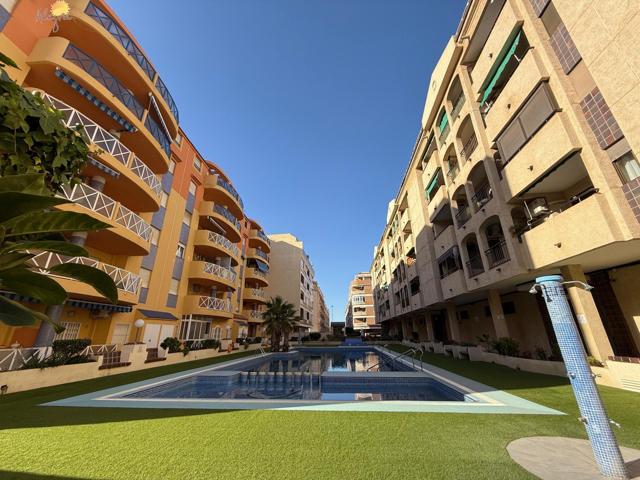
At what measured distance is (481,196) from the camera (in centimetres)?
1652

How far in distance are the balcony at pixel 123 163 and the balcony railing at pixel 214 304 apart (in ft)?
28.7

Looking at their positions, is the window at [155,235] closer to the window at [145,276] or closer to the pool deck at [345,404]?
the window at [145,276]

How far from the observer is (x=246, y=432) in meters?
5.66

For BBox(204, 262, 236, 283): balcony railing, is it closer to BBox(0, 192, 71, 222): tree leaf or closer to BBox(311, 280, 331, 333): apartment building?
BBox(0, 192, 71, 222): tree leaf

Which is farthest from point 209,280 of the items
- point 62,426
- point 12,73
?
point 62,426

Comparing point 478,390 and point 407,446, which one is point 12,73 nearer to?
point 407,446

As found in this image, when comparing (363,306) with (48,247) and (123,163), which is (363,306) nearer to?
(123,163)

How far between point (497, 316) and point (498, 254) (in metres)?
3.97

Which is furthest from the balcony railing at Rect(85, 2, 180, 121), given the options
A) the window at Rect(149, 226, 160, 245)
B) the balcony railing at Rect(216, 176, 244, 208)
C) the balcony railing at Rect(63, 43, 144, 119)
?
the balcony railing at Rect(216, 176, 244, 208)

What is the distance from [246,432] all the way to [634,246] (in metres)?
13.3

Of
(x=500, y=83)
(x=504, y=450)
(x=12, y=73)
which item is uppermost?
(x=500, y=83)

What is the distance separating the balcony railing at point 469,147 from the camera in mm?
16819

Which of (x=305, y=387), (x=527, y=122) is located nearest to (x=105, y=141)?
(x=305, y=387)

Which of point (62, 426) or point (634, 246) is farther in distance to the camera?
point (634, 246)
